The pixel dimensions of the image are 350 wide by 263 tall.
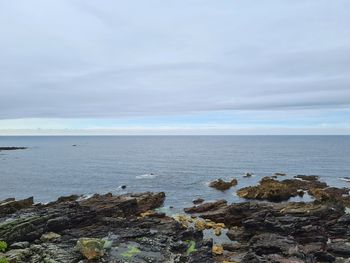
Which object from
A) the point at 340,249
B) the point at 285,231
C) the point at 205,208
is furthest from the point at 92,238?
the point at 205,208

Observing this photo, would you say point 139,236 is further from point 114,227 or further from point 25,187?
point 25,187

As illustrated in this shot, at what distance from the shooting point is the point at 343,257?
35312 mm

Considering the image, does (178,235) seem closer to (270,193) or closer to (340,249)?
(340,249)

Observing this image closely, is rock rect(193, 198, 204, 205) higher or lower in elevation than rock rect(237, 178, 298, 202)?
lower

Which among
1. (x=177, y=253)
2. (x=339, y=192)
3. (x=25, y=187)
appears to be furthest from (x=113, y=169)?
(x=177, y=253)

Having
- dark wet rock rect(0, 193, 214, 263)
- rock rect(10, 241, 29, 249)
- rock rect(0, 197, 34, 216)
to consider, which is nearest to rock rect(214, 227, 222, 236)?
dark wet rock rect(0, 193, 214, 263)

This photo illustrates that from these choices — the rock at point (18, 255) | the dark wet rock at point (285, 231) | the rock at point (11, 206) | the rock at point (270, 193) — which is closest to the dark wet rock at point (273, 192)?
the rock at point (270, 193)

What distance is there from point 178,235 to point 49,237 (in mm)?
12821

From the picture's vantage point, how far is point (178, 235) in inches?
1537

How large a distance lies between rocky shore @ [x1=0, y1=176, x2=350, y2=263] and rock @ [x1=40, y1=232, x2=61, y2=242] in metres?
0.10

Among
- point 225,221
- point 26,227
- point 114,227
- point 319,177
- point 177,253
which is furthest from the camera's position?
point 319,177

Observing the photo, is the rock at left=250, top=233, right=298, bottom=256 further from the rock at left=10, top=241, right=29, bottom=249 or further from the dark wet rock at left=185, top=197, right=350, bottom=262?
the rock at left=10, top=241, right=29, bottom=249

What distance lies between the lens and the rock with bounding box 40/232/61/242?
35938mm

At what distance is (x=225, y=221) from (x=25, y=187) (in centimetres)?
5581
